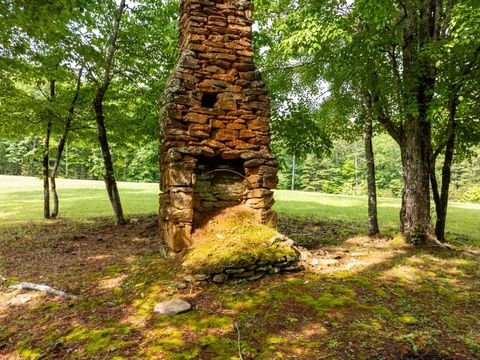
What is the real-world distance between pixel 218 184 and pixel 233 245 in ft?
5.55

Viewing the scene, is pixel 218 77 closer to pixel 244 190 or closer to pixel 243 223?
pixel 244 190

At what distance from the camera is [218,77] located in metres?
6.71

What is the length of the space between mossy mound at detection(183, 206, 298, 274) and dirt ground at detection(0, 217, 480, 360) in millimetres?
322

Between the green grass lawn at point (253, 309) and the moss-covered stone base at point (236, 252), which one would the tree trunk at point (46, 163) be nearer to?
the green grass lawn at point (253, 309)

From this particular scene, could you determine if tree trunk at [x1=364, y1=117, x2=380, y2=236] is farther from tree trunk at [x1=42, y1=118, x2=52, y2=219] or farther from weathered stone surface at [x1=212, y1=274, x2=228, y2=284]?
tree trunk at [x1=42, y1=118, x2=52, y2=219]

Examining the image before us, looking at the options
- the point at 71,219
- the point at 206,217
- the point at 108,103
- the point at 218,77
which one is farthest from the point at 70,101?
Answer: the point at 206,217

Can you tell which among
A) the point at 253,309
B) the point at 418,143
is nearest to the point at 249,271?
the point at 253,309

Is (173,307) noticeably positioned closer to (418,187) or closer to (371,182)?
(418,187)

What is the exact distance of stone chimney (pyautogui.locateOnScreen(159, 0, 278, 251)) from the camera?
6.27 meters

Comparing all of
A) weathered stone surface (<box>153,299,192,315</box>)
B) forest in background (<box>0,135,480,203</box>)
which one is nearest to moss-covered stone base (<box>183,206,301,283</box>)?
weathered stone surface (<box>153,299,192,315</box>)

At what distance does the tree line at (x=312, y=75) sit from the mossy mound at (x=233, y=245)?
401cm

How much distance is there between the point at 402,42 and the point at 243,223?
6.11 meters

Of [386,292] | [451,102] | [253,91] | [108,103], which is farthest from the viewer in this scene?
[108,103]

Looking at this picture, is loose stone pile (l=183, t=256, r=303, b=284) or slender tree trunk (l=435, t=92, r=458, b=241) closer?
loose stone pile (l=183, t=256, r=303, b=284)
